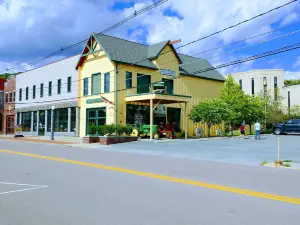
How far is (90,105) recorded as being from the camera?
33625 mm

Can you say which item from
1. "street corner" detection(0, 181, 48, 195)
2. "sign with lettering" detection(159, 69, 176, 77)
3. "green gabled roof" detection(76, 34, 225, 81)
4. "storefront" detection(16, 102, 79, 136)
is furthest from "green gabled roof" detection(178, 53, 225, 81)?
"street corner" detection(0, 181, 48, 195)

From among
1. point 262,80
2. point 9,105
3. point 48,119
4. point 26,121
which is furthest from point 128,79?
point 262,80

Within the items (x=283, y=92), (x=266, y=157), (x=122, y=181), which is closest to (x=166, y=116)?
(x=266, y=157)

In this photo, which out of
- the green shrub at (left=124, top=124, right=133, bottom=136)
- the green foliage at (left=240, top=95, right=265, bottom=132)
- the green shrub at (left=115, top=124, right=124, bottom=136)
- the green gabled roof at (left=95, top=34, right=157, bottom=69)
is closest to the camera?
the green shrub at (left=115, top=124, right=124, bottom=136)

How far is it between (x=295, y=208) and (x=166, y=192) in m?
2.78

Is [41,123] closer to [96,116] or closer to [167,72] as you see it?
[96,116]

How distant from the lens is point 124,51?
1276 inches

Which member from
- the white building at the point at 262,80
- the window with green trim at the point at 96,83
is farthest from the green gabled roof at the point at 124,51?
the white building at the point at 262,80

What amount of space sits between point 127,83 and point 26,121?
20.1 meters

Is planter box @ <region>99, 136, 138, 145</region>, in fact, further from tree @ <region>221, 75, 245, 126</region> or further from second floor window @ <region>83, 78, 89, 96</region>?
tree @ <region>221, 75, 245, 126</region>

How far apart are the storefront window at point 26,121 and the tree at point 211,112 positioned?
23172 millimetres

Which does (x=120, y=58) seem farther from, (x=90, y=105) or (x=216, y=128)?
(x=216, y=128)

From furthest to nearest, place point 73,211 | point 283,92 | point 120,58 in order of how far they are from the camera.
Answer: point 283,92
point 120,58
point 73,211

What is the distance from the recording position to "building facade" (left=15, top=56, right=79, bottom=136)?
36.3 metres
